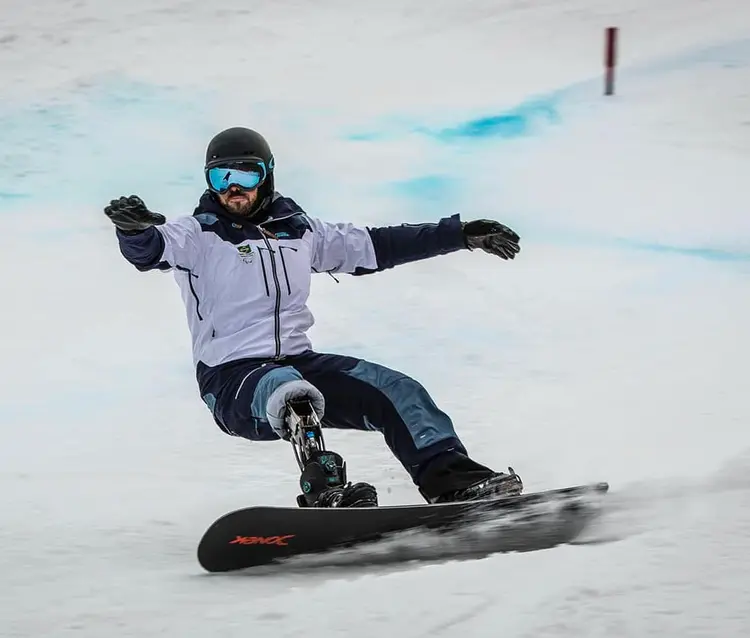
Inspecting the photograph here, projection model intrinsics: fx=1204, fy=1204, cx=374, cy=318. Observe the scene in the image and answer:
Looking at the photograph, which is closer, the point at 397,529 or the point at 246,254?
the point at 397,529

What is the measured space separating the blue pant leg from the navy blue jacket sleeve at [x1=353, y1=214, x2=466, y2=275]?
51cm

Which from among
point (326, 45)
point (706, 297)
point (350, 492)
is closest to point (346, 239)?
point (350, 492)

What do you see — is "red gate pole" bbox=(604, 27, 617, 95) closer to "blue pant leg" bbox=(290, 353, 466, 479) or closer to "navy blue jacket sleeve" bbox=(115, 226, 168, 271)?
"blue pant leg" bbox=(290, 353, 466, 479)

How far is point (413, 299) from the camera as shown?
22.6 feet

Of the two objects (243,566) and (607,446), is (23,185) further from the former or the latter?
(243,566)

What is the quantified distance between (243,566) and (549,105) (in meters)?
8.87

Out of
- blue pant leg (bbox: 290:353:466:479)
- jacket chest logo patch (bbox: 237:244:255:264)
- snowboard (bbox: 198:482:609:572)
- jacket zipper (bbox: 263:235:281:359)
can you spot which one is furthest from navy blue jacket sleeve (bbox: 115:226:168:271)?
snowboard (bbox: 198:482:609:572)

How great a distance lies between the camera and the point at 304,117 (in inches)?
448

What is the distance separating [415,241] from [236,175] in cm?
72

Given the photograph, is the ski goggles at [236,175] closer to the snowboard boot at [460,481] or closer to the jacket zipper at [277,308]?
the jacket zipper at [277,308]

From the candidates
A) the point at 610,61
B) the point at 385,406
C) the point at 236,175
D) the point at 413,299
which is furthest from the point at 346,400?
the point at 610,61

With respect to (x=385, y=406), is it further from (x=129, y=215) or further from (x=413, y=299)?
(x=413, y=299)

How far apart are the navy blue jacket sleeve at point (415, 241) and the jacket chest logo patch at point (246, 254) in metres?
0.52

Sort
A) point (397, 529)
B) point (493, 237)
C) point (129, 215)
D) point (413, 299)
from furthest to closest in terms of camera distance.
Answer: point (413, 299)
point (493, 237)
point (129, 215)
point (397, 529)
